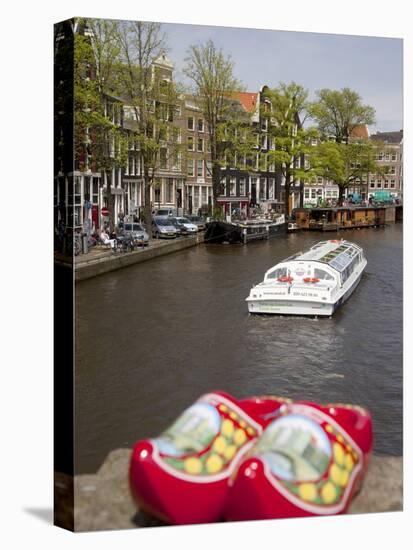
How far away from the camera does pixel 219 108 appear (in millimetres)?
9695

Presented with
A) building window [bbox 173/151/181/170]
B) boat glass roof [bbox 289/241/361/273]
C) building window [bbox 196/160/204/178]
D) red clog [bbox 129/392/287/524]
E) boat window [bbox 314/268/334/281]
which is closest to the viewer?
red clog [bbox 129/392/287/524]

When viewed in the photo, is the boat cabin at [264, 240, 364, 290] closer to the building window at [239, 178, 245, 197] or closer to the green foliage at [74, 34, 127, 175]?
the building window at [239, 178, 245, 197]

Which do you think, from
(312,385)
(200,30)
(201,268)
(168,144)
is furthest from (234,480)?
(200,30)

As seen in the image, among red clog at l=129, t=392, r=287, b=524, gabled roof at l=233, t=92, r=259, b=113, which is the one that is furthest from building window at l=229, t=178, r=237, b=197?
red clog at l=129, t=392, r=287, b=524

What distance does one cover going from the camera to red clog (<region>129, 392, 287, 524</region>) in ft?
24.7

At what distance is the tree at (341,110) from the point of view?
9758mm

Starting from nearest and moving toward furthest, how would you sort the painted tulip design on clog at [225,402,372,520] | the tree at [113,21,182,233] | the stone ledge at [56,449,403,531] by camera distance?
the painted tulip design on clog at [225,402,372,520] < the stone ledge at [56,449,403,531] < the tree at [113,21,182,233]

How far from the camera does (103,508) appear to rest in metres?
8.18

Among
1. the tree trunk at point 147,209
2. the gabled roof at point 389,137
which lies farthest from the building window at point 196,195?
the gabled roof at point 389,137

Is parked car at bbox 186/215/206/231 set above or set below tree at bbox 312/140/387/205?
below

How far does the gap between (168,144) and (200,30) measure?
1206 mm

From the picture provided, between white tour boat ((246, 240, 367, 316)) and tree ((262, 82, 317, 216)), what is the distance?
0.66m

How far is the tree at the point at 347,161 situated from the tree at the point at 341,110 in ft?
1.22

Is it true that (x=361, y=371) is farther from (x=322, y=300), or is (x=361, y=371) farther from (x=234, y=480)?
(x=234, y=480)
